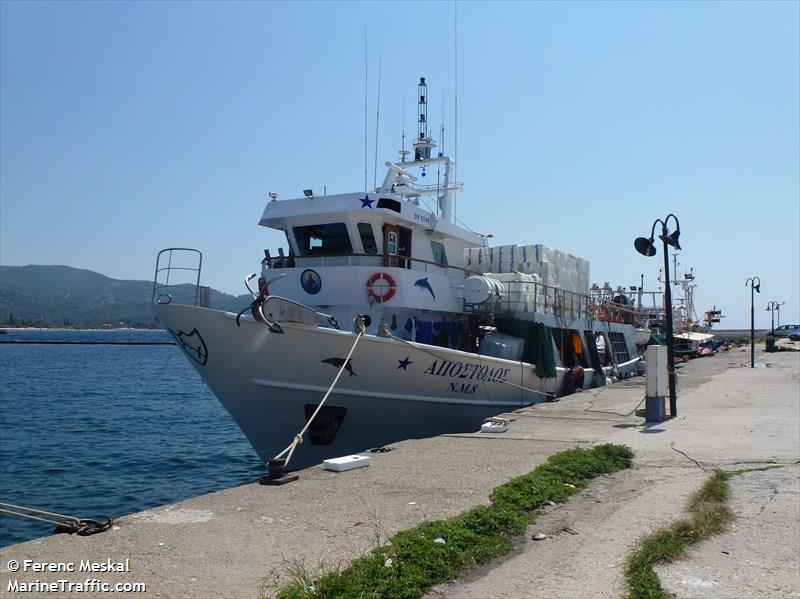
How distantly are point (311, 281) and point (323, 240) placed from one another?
1051 mm

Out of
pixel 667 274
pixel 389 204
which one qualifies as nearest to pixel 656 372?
pixel 667 274

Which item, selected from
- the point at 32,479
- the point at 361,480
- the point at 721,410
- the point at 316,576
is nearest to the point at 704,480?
the point at 361,480

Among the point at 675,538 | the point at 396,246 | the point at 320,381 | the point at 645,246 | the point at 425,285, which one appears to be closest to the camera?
the point at 675,538

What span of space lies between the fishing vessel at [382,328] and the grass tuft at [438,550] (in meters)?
3.98

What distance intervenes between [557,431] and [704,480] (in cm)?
350

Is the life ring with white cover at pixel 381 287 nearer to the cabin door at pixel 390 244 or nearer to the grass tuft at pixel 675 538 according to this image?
the cabin door at pixel 390 244

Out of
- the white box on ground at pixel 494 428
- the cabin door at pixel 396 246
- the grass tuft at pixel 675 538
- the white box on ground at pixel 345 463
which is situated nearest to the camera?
the grass tuft at pixel 675 538

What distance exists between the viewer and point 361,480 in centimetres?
684

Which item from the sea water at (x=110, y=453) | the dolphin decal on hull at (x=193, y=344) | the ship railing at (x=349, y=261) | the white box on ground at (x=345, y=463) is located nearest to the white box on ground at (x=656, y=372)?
the ship railing at (x=349, y=261)

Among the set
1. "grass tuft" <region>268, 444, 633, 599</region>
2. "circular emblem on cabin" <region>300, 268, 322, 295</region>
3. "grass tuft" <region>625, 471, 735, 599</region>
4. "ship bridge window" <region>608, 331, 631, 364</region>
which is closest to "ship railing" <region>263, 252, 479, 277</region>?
"circular emblem on cabin" <region>300, 268, 322, 295</region>

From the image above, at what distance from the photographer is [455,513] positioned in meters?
5.54

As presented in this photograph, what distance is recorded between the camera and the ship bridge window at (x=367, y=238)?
550 inches

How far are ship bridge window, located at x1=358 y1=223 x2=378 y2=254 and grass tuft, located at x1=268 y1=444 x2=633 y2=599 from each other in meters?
8.08

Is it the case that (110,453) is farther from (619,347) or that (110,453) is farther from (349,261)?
(619,347)
